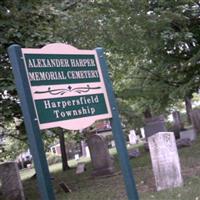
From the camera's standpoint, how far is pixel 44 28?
395 inches

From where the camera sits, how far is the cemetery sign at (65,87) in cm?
486

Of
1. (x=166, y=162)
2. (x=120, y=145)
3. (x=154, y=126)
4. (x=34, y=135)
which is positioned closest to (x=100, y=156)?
(x=166, y=162)

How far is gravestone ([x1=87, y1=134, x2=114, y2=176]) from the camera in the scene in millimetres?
14062

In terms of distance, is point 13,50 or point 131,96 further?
Answer: point 131,96

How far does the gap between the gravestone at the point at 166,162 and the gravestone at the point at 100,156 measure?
447 centimetres

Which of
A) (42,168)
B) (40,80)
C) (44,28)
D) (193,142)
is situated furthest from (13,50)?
(193,142)

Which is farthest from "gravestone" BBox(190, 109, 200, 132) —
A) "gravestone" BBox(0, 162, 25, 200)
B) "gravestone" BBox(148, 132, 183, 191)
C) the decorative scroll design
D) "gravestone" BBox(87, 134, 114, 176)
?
the decorative scroll design

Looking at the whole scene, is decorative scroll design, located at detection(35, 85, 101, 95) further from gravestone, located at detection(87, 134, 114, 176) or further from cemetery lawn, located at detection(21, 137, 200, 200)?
gravestone, located at detection(87, 134, 114, 176)

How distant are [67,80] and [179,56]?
1544 centimetres

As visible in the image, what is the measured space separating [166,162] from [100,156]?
4982 millimetres

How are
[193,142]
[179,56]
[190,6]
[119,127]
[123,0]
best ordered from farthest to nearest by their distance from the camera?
[179,56] → [190,6] → [193,142] → [123,0] → [119,127]

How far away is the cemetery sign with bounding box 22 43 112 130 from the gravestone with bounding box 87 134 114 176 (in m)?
8.61

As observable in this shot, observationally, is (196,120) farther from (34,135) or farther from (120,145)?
(34,135)

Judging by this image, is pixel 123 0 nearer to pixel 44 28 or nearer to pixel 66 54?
pixel 44 28
